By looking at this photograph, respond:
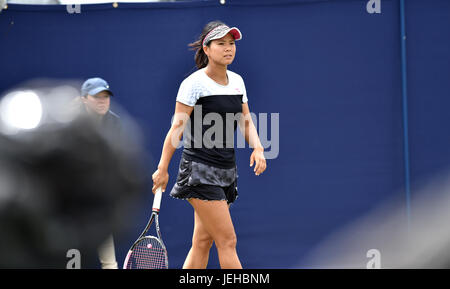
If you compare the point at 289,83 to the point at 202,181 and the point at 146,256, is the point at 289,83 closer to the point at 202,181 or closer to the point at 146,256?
the point at 202,181

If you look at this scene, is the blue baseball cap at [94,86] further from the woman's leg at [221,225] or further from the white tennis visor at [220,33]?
the woman's leg at [221,225]

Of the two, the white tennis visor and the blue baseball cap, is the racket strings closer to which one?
the blue baseball cap

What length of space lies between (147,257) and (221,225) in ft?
2.19

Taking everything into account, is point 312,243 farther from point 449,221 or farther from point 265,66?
point 265,66

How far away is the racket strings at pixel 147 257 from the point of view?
356 centimetres

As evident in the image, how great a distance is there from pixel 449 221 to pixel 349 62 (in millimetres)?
1514

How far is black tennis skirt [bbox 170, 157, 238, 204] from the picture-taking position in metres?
3.26

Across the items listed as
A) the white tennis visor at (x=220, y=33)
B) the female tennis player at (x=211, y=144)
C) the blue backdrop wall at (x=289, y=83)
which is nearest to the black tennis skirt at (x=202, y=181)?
the female tennis player at (x=211, y=144)

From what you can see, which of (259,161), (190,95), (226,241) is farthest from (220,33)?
(226,241)

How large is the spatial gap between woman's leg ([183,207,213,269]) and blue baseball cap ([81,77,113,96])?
1.35 meters

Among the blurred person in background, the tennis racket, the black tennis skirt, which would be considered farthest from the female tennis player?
the blurred person in background

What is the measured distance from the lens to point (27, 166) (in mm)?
2287

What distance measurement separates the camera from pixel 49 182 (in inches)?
91.6

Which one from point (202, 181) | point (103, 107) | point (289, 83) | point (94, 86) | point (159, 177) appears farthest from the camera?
point (289, 83)
